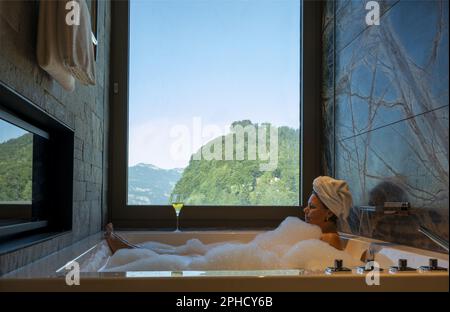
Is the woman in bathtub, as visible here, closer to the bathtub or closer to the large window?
the large window

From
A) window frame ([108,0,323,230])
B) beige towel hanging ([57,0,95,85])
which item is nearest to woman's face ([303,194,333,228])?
window frame ([108,0,323,230])

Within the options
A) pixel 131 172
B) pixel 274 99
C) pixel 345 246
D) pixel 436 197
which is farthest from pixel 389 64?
pixel 131 172

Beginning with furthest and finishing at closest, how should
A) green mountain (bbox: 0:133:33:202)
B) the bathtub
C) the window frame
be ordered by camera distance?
the window frame
green mountain (bbox: 0:133:33:202)
the bathtub

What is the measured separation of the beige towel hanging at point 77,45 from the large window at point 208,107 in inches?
47.3

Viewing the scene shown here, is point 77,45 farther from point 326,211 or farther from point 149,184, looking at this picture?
point 149,184

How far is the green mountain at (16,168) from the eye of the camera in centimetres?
155

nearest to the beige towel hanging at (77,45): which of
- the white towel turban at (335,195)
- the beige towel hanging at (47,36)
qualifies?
the beige towel hanging at (47,36)

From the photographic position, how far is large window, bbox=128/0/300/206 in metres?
3.19

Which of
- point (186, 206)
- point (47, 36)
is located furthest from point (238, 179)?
point (47, 36)

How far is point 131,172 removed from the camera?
3211 mm

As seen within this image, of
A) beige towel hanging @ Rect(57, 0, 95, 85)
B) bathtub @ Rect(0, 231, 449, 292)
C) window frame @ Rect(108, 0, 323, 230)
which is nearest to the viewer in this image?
bathtub @ Rect(0, 231, 449, 292)

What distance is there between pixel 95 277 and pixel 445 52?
51.0 inches

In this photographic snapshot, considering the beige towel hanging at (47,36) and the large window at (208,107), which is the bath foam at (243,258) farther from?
the large window at (208,107)

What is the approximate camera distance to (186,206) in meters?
3.20
